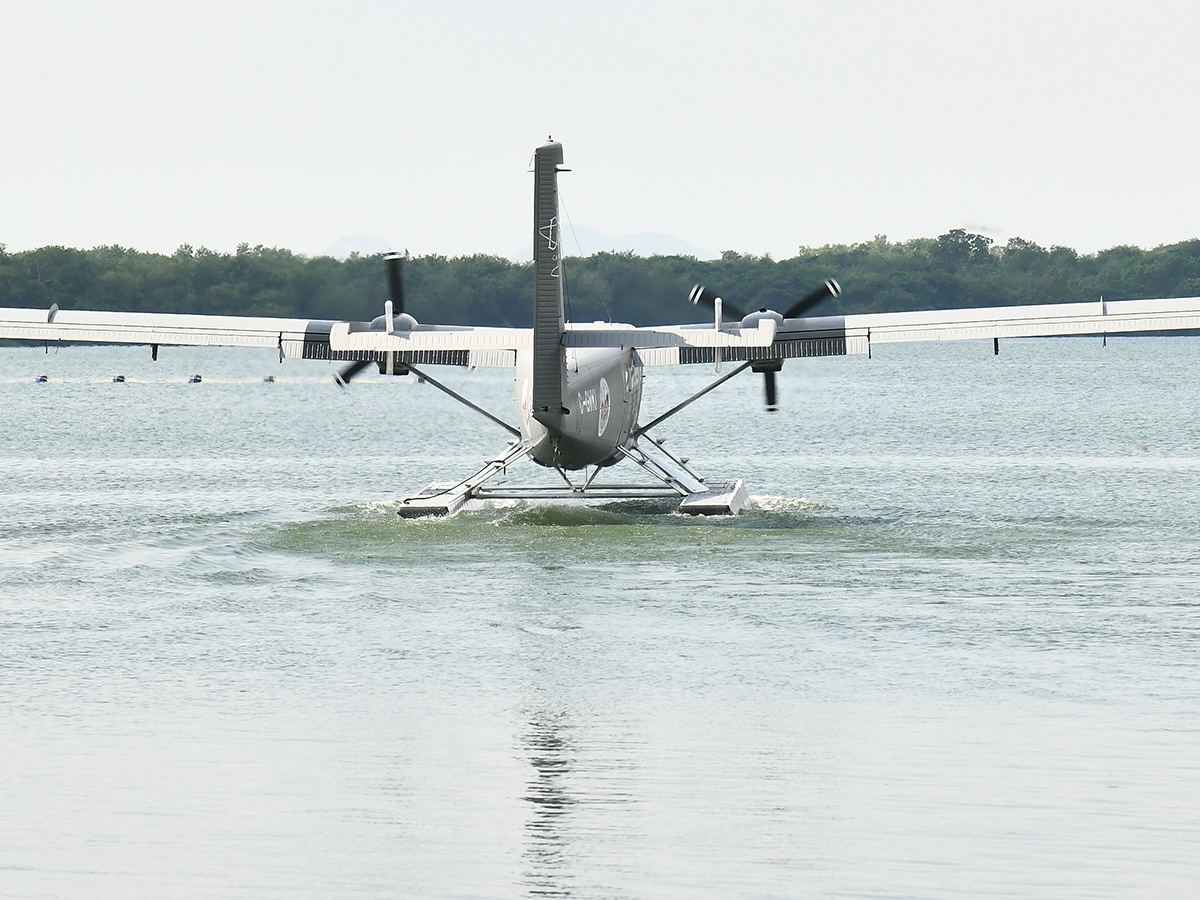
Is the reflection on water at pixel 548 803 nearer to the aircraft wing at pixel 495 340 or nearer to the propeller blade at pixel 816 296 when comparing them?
the aircraft wing at pixel 495 340

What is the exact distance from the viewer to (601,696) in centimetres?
1227

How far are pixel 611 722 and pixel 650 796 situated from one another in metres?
2.04

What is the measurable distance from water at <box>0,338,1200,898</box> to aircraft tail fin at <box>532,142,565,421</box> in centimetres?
224

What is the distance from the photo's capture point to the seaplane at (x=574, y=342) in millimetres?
21375

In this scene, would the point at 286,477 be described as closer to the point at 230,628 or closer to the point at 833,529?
the point at 833,529

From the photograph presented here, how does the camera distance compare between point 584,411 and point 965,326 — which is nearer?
point 584,411

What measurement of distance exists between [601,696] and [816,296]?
14019 mm

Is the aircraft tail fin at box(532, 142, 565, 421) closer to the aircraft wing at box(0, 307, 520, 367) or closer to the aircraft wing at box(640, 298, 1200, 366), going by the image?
the aircraft wing at box(0, 307, 520, 367)

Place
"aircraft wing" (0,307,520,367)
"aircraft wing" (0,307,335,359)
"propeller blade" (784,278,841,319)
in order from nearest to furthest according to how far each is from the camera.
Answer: "aircraft wing" (0,307,520,367) → "aircraft wing" (0,307,335,359) → "propeller blade" (784,278,841,319)

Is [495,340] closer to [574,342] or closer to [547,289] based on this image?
[574,342]

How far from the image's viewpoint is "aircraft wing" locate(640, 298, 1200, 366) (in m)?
23.5

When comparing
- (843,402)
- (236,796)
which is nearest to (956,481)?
(236,796)

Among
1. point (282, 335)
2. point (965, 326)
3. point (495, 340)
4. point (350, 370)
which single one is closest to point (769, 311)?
point (965, 326)

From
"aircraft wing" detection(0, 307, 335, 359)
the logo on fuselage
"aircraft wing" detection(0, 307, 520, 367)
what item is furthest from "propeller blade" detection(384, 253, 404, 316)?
the logo on fuselage
